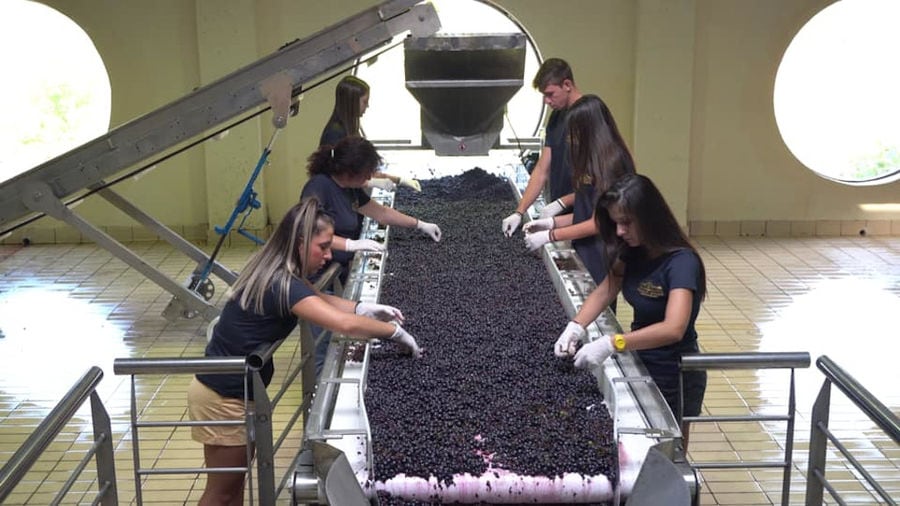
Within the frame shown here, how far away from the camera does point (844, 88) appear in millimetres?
16234

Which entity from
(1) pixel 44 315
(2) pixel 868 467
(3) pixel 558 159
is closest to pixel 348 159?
(3) pixel 558 159

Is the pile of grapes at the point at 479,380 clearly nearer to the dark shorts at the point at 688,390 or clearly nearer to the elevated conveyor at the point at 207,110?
the dark shorts at the point at 688,390

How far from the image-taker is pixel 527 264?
12.9 ft

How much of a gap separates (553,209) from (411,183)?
123 centimetres

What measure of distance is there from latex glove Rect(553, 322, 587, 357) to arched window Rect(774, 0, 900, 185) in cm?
1351

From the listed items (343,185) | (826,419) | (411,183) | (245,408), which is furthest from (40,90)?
(826,419)

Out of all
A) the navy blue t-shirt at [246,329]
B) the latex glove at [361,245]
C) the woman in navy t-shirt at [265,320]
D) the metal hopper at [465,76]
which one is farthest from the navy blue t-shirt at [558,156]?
the navy blue t-shirt at [246,329]

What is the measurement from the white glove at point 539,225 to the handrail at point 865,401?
166 cm

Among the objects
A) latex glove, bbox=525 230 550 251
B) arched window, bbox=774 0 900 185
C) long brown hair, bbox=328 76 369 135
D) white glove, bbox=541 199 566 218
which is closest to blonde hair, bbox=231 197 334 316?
latex glove, bbox=525 230 550 251

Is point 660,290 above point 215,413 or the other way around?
above

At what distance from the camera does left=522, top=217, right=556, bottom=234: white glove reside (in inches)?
161

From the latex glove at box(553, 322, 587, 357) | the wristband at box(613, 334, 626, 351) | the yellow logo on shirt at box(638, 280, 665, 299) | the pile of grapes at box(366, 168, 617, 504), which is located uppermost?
the yellow logo on shirt at box(638, 280, 665, 299)

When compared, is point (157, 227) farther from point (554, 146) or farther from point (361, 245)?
point (554, 146)

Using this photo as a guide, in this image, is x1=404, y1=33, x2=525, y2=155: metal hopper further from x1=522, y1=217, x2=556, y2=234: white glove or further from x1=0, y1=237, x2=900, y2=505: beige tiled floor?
x1=0, y1=237, x2=900, y2=505: beige tiled floor
